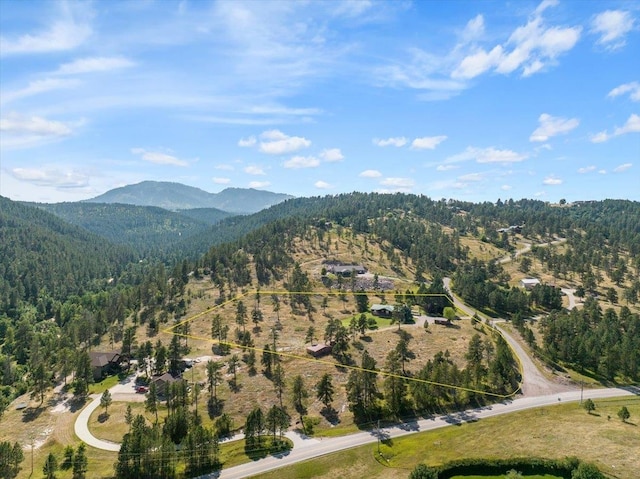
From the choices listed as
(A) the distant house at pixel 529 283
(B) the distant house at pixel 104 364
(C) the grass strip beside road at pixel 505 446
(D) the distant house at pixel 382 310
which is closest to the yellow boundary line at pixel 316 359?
(C) the grass strip beside road at pixel 505 446

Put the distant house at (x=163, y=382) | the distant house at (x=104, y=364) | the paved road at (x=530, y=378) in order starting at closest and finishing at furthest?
the distant house at (x=163, y=382), the paved road at (x=530, y=378), the distant house at (x=104, y=364)

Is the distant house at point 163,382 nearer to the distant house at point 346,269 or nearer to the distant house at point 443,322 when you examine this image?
the distant house at point 443,322

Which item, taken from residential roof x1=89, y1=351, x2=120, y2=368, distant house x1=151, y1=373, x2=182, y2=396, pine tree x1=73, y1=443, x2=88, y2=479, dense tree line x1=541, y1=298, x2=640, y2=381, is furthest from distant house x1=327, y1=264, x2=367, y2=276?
pine tree x1=73, y1=443, x2=88, y2=479

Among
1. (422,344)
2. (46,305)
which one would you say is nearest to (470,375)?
(422,344)

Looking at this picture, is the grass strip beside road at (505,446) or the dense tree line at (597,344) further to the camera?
the dense tree line at (597,344)

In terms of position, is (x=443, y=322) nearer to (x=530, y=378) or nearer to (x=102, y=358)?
(x=530, y=378)
